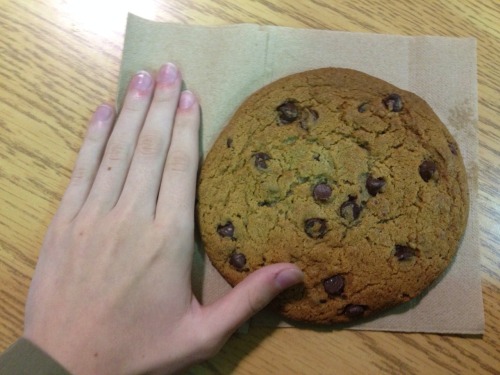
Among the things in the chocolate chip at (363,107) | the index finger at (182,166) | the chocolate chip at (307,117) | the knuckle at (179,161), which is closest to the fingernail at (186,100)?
the index finger at (182,166)

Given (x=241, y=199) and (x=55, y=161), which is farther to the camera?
(x=55, y=161)

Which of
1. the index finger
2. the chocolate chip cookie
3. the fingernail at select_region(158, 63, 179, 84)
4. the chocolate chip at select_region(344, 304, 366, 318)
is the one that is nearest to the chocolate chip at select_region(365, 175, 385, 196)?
the chocolate chip cookie

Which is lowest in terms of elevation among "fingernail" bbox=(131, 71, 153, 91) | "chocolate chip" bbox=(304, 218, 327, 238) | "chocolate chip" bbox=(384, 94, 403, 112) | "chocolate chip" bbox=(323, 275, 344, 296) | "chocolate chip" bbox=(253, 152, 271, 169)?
"chocolate chip" bbox=(323, 275, 344, 296)

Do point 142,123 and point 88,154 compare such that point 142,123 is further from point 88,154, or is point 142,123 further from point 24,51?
point 24,51

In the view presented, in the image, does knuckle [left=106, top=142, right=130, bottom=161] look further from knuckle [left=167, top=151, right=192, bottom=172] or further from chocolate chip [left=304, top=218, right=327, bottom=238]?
chocolate chip [left=304, top=218, right=327, bottom=238]

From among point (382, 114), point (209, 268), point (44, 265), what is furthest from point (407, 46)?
point (44, 265)

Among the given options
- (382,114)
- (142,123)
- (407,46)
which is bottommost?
(142,123)

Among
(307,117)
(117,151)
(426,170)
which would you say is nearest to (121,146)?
(117,151)
